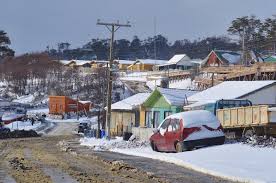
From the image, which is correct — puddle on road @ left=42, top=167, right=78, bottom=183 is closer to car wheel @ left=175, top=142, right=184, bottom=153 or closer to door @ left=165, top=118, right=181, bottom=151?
car wheel @ left=175, top=142, right=184, bottom=153

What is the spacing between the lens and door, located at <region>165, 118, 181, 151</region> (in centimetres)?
2914

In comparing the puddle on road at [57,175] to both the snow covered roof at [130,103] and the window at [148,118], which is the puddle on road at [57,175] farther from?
the snow covered roof at [130,103]

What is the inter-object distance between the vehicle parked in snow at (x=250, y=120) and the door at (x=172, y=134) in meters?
3.70

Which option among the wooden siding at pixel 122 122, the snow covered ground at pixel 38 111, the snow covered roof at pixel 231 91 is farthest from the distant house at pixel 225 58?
the snow covered roof at pixel 231 91

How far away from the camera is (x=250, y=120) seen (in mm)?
30234

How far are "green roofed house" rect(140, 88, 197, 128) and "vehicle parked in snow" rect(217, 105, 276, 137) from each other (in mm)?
16603

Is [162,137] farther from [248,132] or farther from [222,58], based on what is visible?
[222,58]

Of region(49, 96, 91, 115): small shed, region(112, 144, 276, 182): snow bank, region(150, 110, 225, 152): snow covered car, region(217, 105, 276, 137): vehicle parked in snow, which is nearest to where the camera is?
region(112, 144, 276, 182): snow bank

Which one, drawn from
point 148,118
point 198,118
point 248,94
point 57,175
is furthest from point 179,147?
point 148,118

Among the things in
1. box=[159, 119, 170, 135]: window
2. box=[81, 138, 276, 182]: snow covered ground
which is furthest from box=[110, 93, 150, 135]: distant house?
box=[81, 138, 276, 182]: snow covered ground

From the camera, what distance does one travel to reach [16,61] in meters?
162

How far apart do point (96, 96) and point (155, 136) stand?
3838 inches

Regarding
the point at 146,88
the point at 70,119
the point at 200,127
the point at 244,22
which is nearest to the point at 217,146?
the point at 200,127

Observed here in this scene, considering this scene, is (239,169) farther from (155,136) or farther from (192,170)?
(155,136)
